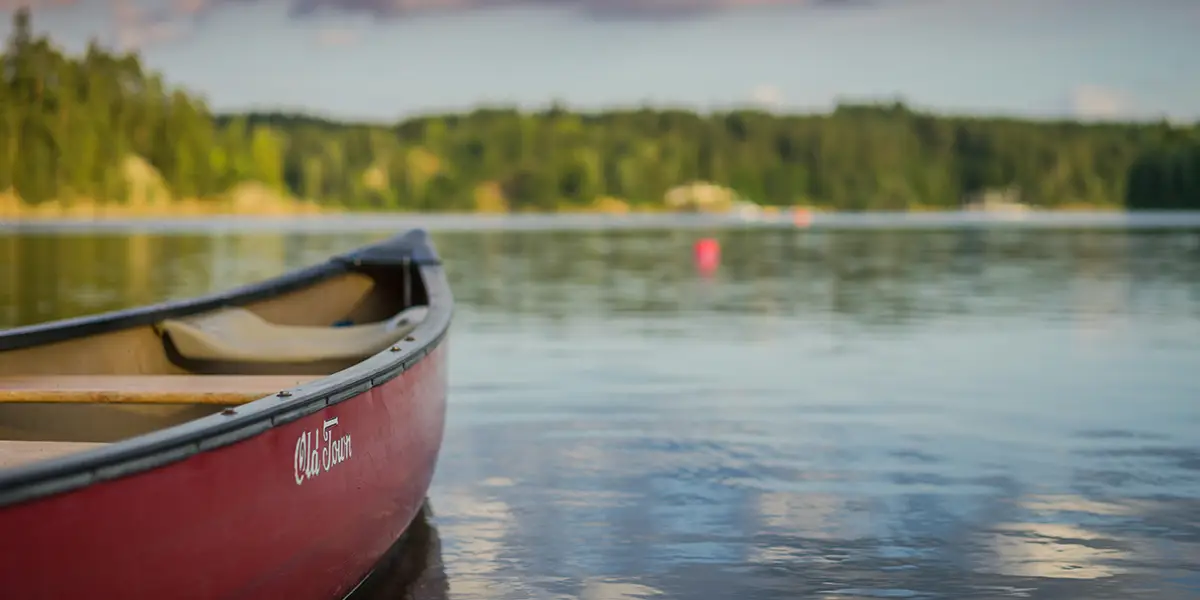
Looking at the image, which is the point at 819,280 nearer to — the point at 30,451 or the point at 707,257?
the point at 707,257

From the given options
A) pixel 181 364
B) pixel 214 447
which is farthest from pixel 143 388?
pixel 214 447

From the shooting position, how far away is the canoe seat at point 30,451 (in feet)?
24.0

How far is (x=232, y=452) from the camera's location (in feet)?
21.3

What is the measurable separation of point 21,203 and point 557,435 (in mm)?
183435

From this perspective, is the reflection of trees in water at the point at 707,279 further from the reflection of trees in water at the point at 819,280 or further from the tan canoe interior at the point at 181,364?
the tan canoe interior at the point at 181,364

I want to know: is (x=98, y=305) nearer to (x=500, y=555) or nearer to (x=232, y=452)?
(x=500, y=555)

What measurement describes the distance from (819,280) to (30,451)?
40403mm

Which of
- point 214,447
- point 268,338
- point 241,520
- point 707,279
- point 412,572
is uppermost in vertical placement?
point 214,447

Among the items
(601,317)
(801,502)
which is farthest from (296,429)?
(601,317)

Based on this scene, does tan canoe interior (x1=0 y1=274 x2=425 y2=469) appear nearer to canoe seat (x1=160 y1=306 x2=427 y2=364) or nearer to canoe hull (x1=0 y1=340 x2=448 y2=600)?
canoe seat (x1=160 y1=306 x2=427 y2=364)

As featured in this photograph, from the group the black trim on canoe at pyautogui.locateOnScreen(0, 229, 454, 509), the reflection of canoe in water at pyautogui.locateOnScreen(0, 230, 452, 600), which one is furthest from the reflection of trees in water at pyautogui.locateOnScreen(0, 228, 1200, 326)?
the reflection of canoe in water at pyautogui.locateOnScreen(0, 230, 452, 600)

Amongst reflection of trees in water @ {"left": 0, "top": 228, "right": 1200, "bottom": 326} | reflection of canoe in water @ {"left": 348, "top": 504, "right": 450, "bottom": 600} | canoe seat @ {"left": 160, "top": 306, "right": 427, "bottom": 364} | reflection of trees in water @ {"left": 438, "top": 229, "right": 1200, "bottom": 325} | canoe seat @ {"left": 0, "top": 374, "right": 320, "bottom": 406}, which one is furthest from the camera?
reflection of trees in water @ {"left": 0, "top": 228, "right": 1200, "bottom": 326}

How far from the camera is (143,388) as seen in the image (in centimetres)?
965

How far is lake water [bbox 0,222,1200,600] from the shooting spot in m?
9.89
